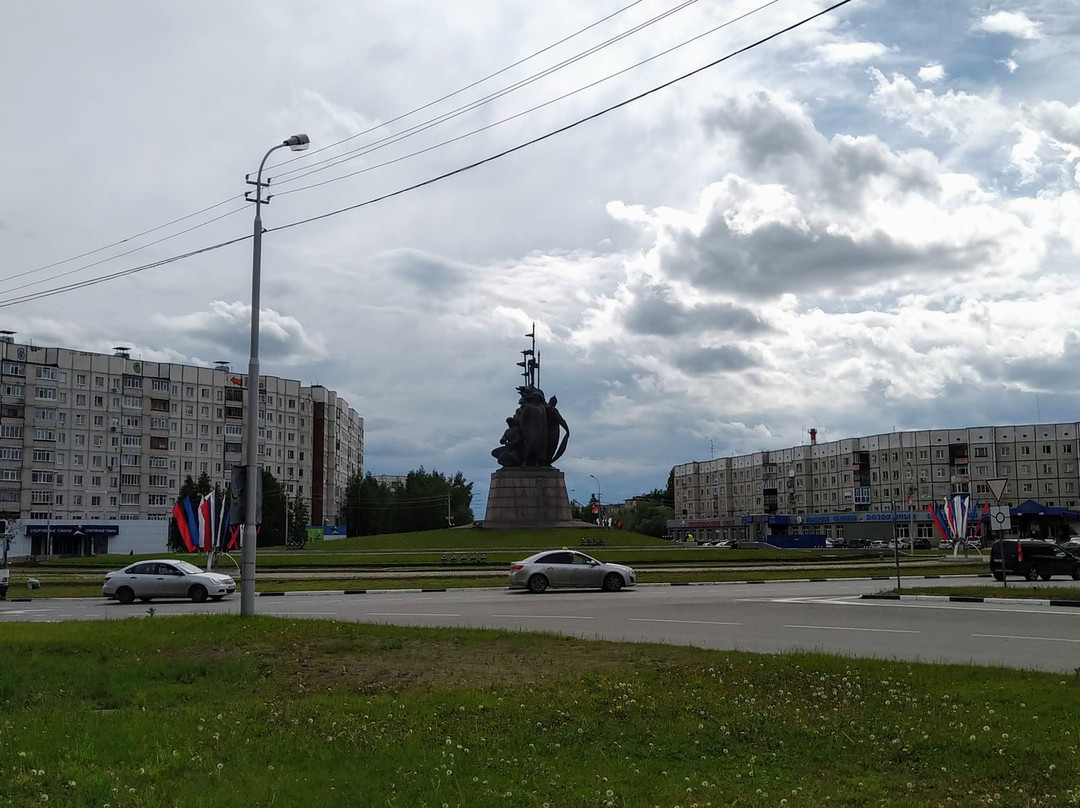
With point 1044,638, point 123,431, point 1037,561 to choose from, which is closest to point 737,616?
point 1044,638

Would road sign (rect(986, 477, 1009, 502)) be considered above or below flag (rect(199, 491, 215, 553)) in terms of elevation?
above

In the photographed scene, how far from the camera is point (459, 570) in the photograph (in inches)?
1681

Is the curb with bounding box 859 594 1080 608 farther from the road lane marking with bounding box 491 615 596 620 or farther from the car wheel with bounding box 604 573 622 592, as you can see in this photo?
the road lane marking with bounding box 491 615 596 620

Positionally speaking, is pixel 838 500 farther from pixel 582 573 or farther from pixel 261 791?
pixel 261 791

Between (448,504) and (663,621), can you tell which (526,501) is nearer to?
(663,621)

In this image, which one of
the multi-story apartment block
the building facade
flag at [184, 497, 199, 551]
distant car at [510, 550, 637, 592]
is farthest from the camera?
the building facade

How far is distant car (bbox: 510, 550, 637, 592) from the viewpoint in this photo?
97.2ft

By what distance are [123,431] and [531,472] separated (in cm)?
5494

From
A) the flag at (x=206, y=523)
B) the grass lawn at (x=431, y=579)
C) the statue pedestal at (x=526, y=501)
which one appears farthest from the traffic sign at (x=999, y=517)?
the statue pedestal at (x=526, y=501)

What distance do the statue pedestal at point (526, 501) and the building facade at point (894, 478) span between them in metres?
54.6

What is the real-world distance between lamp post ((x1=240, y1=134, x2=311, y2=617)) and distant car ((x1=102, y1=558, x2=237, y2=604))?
459 inches

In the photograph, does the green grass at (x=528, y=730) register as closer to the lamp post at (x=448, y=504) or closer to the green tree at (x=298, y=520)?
the green tree at (x=298, y=520)

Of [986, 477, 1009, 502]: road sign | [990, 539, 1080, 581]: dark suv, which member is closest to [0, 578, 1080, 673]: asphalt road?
[986, 477, 1009, 502]: road sign

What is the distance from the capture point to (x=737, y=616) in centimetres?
1984
